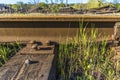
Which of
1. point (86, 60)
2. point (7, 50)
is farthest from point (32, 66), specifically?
point (7, 50)

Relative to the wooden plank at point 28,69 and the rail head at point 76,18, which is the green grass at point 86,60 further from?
the wooden plank at point 28,69

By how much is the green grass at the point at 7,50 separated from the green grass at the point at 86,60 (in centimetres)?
77

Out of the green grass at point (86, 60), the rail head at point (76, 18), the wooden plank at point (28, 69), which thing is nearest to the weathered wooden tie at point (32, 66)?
the wooden plank at point (28, 69)

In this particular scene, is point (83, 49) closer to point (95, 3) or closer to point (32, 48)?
point (32, 48)

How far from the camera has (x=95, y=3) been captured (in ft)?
38.2

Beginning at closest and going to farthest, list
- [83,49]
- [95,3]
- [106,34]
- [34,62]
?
[34,62] < [83,49] < [106,34] < [95,3]

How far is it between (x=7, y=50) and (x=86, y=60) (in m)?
1.33

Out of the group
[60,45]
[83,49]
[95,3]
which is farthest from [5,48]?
[95,3]

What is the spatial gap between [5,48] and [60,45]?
90 centimetres

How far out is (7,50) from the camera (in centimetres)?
451

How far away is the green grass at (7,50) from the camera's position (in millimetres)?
4234

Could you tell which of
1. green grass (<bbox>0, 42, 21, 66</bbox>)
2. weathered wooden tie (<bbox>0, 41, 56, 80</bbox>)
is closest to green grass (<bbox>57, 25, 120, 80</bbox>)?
weathered wooden tie (<bbox>0, 41, 56, 80</bbox>)

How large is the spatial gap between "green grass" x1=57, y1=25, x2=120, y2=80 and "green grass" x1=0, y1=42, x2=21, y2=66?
77 cm

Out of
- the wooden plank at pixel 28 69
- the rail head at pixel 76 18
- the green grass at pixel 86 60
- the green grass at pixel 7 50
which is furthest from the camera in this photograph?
the rail head at pixel 76 18
